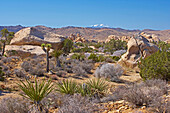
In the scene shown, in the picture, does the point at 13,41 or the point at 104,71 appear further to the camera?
the point at 13,41

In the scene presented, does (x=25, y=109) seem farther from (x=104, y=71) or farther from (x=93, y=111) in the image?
(x=104, y=71)

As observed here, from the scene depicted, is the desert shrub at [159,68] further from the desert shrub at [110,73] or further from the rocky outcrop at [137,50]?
the rocky outcrop at [137,50]

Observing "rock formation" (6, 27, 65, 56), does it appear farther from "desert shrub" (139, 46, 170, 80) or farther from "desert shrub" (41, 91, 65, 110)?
"desert shrub" (41, 91, 65, 110)

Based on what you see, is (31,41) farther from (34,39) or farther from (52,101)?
(52,101)

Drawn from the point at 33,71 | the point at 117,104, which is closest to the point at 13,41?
the point at 33,71

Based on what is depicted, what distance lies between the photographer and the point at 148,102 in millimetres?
4027

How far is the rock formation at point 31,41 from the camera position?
62.0 feet

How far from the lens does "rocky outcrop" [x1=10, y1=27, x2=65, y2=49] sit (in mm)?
19631

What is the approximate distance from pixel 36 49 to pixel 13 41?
3.47m

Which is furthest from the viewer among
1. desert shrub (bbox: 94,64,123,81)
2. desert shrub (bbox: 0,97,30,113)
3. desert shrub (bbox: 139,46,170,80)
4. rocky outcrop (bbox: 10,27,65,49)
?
rocky outcrop (bbox: 10,27,65,49)

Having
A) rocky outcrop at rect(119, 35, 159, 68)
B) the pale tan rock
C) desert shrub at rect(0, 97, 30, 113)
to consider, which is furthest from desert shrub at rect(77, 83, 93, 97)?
the pale tan rock

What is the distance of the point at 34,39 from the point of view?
19.7 m

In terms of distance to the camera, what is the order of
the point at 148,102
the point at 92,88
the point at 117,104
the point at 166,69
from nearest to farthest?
the point at 148,102 → the point at 117,104 → the point at 92,88 → the point at 166,69

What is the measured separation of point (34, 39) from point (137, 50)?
1280cm
